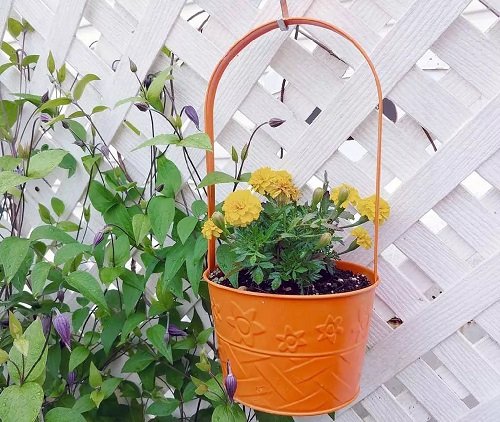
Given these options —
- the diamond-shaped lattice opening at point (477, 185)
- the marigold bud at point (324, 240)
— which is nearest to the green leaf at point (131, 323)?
the marigold bud at point (324, 240)

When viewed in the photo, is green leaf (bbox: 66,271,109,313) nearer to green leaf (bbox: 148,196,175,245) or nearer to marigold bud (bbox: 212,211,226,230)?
green leaf (bbox: 148,196,175,245)

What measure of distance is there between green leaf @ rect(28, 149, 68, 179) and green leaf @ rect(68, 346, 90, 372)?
294 millimetres

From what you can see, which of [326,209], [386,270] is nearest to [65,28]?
[326,209]

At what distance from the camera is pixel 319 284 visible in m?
0.67

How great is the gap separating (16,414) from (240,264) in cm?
30

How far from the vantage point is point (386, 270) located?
2.59 feet

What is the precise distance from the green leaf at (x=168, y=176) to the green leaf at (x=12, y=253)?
23 centimetres

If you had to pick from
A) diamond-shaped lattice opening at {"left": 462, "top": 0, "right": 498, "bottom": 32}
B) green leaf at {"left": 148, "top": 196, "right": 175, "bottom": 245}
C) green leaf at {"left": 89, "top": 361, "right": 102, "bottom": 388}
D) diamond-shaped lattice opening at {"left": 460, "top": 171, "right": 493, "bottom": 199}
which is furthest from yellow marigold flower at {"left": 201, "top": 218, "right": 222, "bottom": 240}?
diamond-shaped lattice opening at {"left": 462, "top": 0, "right": 498, "bottom": 32}

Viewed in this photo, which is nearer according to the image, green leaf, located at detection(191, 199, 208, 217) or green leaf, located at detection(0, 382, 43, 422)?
green leaf, located at detection(0, 382, 43, 422)

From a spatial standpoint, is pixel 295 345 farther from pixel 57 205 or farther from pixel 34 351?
pixel 57 205

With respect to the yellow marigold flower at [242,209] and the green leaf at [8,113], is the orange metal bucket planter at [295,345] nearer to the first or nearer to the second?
the yellow marigold flower at [242,209]

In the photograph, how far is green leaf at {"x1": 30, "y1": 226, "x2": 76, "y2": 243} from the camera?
32.7 inches

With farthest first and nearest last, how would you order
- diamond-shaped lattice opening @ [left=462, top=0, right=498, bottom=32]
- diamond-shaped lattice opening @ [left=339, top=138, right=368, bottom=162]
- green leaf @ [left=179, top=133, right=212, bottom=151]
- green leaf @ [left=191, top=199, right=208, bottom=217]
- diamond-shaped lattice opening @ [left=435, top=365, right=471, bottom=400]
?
diamond-shaped lattice opening @ [left=339, top=138, right=368, bottom=162]
diamond-shaped lattice opening @ [left=462, top=0, right=498, bottom=32]
diamond-shaped lattice opening @ [left=435, top=365, right=471, bottom=400]
green leaf @ [left=191, top=199, right=208, bottom=217]
green leaf @ [left=179, top=133, right=212, bottom=151]

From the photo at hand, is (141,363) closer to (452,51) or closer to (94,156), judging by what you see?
(94,156)
